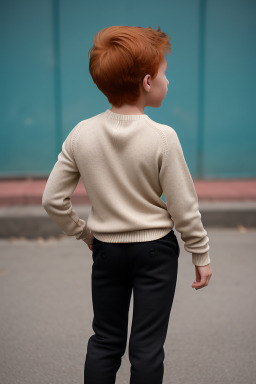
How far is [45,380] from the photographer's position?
2.70 meters

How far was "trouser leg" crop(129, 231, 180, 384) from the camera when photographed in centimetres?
190

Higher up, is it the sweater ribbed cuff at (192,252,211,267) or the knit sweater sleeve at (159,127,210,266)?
the knit sweater sleeve at (159,127,210,266)

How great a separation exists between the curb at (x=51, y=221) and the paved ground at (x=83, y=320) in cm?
61

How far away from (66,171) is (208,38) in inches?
252

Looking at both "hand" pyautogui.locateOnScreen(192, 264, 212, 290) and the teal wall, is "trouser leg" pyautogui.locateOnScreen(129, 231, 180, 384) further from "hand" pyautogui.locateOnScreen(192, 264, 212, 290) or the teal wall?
the teal wall

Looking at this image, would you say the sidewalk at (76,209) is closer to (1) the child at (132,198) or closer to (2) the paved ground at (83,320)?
(2) the paved ground at (83,320)

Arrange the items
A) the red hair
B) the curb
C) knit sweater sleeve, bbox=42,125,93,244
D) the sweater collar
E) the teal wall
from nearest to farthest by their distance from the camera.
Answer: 1. the red hair
2. the sweater collar
3. knit sweater sleeve, bbox=42,125,93,244
4. the curb
5. the teal wall

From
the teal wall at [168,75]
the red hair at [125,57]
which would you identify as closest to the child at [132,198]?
the red hair at [125,57]

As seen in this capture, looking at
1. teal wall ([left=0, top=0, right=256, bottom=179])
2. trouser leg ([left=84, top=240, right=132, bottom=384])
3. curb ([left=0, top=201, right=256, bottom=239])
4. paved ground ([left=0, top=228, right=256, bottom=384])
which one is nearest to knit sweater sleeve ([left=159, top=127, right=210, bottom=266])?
trouser leg ([left=84, top=240, right=132, bottom=384])

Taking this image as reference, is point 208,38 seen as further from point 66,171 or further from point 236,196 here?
point 66,171

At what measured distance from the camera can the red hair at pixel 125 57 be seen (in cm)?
176

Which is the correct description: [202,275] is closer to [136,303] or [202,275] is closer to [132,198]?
[136,303]

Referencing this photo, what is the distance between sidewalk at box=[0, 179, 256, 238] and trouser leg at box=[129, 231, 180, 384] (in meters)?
3.77

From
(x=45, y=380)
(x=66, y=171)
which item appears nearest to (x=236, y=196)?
(x=45, y=380)
